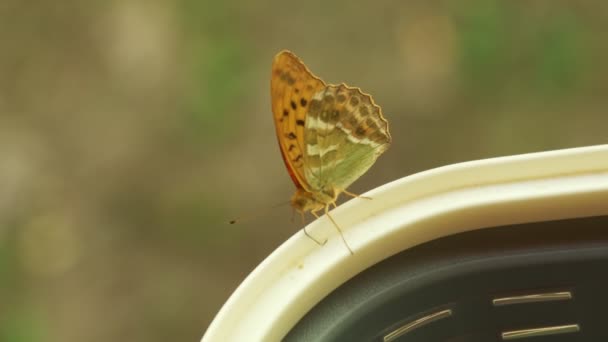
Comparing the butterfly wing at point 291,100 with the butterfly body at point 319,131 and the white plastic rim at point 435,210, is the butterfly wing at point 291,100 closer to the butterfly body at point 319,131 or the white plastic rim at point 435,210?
the butterfly body at point 319,131

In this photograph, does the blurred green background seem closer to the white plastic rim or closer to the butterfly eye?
the butterfly eye

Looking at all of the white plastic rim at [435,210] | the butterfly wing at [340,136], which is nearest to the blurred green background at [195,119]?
the butterfly wing at [340,136]

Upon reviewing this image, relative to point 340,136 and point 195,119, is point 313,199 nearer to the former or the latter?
point 340,136

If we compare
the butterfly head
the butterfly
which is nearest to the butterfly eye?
the butterfly

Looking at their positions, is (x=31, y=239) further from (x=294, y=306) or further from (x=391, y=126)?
(x=294, y=306)

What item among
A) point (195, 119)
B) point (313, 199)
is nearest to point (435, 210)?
point (313, 199)

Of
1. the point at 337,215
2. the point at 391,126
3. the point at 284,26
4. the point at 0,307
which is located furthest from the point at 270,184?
the point at 337,215
